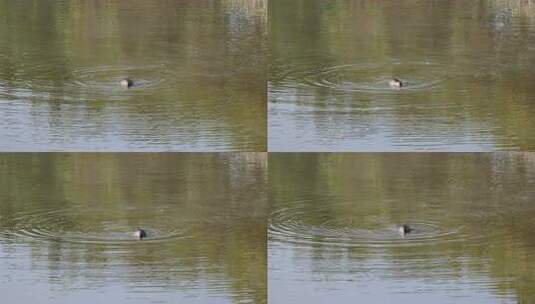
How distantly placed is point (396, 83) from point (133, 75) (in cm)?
38

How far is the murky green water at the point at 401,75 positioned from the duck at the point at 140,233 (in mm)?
226

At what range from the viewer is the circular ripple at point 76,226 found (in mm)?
1373

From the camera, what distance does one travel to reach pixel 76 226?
137 cm

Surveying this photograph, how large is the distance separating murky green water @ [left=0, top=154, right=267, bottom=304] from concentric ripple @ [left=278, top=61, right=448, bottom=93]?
0.45 ft

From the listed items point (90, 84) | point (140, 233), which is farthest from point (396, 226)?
point (90, 84)

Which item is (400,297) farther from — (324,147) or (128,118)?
(128,118)

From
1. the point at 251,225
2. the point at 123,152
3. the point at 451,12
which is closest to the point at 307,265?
the point at 251,225

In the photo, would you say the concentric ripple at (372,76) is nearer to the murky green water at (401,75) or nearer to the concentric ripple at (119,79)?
the murky green water at (401,75)

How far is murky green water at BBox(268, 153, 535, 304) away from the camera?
1373mm

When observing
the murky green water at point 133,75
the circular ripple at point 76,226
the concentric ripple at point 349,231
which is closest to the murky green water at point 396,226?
the concentric ripple at point 349,231

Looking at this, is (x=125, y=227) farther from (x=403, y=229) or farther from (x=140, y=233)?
(x=403, y=229)

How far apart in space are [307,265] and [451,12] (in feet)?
1.38

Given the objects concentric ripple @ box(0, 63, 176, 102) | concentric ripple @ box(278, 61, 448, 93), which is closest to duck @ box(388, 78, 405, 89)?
concentric ripple @ box(278, 61, 448, 93)

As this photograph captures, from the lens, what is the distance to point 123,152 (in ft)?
4.49
